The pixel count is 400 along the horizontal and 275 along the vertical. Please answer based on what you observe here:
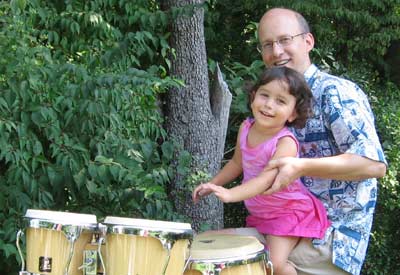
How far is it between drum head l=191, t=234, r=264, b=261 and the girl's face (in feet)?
1.61

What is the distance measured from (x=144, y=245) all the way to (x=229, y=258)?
0.37 metres

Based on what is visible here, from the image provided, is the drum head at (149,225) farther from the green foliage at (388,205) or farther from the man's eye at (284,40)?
the green foliage at (388,205)

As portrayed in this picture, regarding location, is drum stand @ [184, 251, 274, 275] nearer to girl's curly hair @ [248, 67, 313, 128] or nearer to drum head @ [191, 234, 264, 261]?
drum head @ [191, 234, 264, 261]

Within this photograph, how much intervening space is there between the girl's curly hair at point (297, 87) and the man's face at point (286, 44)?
26 centimetres

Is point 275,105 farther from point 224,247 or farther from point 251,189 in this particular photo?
point 224,247

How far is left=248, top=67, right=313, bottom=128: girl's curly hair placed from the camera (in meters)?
3.28

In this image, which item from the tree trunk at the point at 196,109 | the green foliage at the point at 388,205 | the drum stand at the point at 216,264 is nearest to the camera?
the drum stand at the point at 216,264

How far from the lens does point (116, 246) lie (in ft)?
9.60

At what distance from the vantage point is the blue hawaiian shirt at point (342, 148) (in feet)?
10.9

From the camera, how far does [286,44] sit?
11.8ft

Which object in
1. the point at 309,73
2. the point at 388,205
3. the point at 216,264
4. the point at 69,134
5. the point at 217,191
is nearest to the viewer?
the point at 216,264

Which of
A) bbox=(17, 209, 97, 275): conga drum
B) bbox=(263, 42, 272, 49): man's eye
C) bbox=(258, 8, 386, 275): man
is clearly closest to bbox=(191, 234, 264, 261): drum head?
bbox=(258, 8, 386, 275): man

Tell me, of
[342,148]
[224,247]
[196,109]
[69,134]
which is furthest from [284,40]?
[196,109]

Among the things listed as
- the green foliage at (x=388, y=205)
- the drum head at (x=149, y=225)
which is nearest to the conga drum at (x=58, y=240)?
the drum head at (x=149, y=225)
